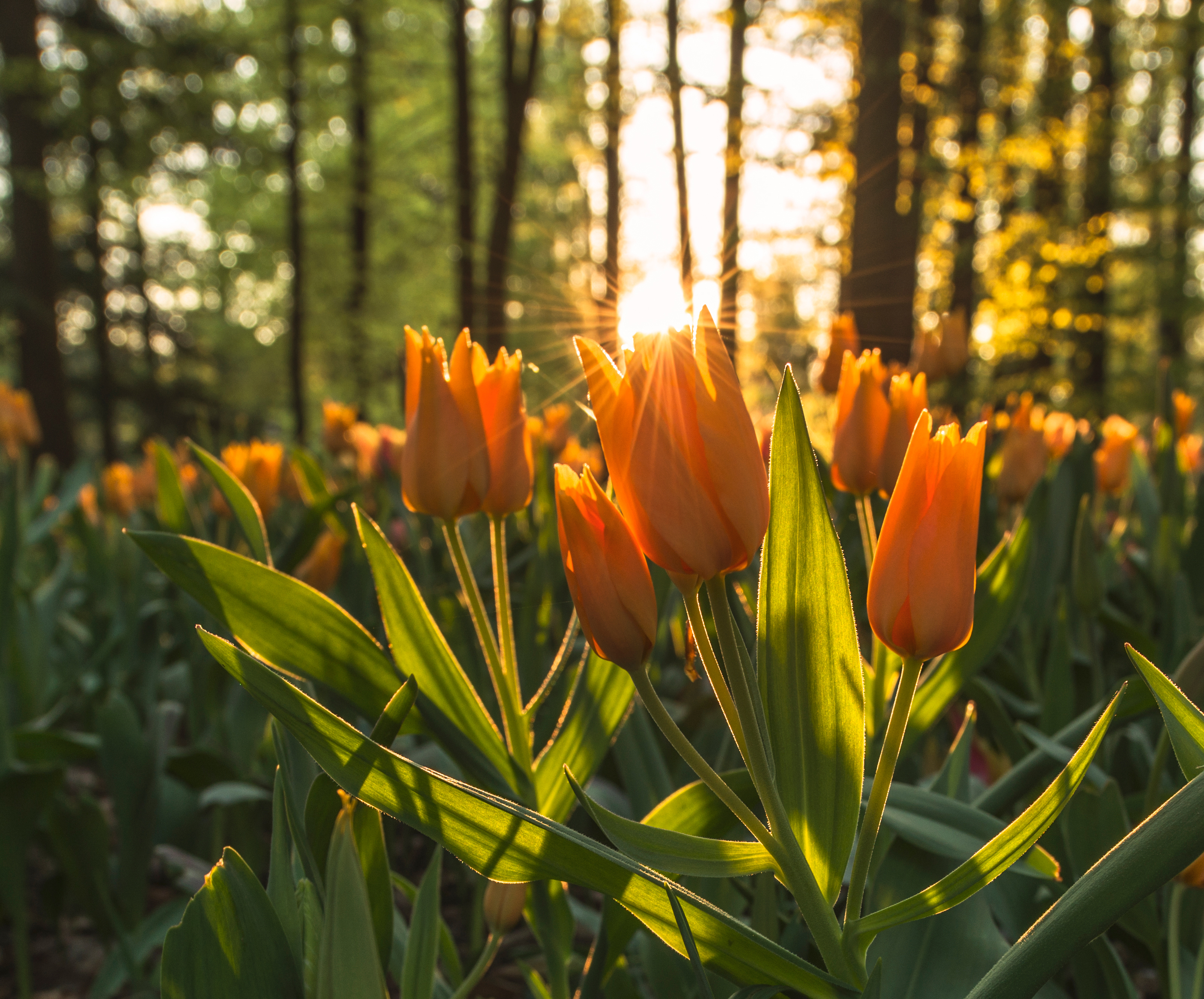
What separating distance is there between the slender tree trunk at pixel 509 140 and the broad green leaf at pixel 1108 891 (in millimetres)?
9658

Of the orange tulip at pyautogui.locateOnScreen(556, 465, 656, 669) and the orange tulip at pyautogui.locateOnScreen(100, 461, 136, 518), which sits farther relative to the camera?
the orange tulip at pyautogui.locateOnScreen(100, 461, 136, 518)

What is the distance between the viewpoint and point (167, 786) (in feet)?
5.02

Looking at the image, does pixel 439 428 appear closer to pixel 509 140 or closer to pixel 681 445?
pixel 681 445

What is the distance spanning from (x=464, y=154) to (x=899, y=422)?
436 inches

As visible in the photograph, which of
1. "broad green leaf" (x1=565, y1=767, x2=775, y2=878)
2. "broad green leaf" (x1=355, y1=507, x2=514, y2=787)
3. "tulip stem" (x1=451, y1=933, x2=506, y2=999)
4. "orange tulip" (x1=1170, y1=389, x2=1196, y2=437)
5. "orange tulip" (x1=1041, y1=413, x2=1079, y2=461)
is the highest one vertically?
"orange tulip" (x1=1170, y1=389, x2=1196, y2=437)

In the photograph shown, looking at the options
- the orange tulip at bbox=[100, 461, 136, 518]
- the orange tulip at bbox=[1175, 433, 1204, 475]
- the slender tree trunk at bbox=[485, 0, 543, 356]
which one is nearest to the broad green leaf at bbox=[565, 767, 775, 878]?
the orange tulip at bbox=[1175, 433, 1204, 475]

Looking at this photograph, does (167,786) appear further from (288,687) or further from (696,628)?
(696,628)

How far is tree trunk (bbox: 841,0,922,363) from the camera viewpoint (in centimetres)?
506

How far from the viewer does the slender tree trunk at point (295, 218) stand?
A: 12.4 metres

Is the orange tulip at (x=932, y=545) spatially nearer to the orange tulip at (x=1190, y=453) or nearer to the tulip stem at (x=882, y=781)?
the tulip stem at (x=882, y=781)

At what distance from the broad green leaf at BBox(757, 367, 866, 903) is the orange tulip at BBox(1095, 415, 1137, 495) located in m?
1.59

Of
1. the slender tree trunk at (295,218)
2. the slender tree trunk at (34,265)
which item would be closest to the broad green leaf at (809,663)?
the slender tree trunk at (34,265)

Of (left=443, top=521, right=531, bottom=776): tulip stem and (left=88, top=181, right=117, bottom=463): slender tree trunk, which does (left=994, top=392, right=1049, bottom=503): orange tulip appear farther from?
(left=88, top=181, right=117, bottom=463): slender tree trunk

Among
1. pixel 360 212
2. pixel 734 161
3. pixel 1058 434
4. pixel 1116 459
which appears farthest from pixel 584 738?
pixel 360 212
